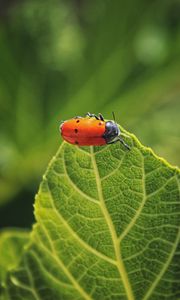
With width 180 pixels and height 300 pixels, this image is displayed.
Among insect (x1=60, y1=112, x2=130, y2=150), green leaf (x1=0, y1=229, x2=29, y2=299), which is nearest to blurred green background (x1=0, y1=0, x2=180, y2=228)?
green leaf (x1=0, y1=229, x2=29, y2=299)

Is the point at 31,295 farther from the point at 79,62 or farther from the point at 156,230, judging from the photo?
the point at 79,62

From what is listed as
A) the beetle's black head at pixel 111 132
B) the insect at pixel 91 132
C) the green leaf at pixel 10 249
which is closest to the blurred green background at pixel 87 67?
the green leaf at pixel 10 249

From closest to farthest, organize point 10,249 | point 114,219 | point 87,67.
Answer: point 114,219
point 10,249
point 87,67

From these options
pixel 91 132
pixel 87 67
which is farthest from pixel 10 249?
pixel 87 67

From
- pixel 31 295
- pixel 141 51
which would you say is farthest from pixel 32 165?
pixel 31 295

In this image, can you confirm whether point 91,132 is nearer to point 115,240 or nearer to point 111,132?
point 111,132

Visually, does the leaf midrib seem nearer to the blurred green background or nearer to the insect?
the insect
